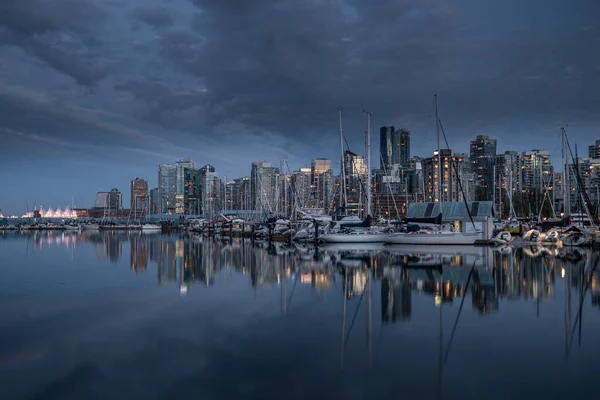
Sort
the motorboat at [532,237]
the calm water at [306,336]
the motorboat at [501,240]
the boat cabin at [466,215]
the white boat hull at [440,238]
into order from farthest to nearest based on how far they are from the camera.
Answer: the motorboat at [532,237], the boat cabin at [466,215], the motorboat at [501,240], the white boat hull at [440,238], the calm water at [306,336]

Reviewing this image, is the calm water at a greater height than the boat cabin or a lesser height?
lesser

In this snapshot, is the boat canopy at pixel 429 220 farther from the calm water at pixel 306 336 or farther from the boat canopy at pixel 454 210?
the calm water at pixel 306 336

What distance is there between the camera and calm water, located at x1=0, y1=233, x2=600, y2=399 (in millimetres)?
11695

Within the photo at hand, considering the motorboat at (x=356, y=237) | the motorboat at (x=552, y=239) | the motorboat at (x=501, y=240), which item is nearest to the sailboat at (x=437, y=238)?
the motorboat at (x=501, y=240)

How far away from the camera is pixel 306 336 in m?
16.6

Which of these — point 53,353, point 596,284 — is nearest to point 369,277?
point 596,284

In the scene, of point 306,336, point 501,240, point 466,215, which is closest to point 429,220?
point 466,215

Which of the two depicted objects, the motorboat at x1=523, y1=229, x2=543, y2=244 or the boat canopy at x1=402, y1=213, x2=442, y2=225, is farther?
the motorboat at x1=523, y1=229, x2=543, y2=244

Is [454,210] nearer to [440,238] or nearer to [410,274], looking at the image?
[440,238]

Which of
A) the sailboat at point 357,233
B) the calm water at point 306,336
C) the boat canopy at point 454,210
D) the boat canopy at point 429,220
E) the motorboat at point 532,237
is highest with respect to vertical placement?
the boat canopy at point 454,210

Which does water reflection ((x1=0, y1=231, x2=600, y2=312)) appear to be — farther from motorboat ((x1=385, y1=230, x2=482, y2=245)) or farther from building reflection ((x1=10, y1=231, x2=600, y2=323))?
motorboat ((x1=385, y1=230, x2=482, y2=245))

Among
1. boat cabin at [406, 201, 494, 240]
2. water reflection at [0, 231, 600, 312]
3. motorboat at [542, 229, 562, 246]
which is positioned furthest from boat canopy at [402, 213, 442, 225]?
water reflection at [0, 231, 600, 312]

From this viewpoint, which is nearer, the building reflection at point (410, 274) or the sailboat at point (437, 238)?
the building reflection at point (410, 274)

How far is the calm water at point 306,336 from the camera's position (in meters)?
11.7
